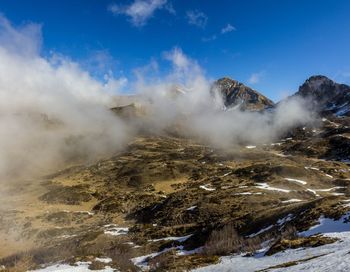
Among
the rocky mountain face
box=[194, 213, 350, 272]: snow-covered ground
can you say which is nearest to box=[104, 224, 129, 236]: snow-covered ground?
the rocky mountain face

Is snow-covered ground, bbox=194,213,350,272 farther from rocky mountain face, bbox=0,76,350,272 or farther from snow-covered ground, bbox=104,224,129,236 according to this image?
snow-covered ground, bbox=104,224,129,236

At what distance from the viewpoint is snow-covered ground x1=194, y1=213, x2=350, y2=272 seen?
2575cm

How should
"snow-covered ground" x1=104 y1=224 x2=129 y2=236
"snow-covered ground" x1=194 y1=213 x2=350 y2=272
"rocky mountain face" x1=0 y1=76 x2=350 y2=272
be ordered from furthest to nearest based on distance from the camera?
"snow-covered ground" x1=104 y1=224 x2=129 y2=236 → "rocky mountain face" x1=0 y1=76 x2=350 y2=272 → "snow-covered ground" x1=194 y1=213 x2=350 y2=272

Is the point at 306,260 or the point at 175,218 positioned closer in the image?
the point at 306,260

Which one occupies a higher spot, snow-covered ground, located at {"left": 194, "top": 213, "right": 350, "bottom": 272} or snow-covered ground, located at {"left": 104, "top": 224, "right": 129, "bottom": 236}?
snow-covered ground, located at {"left": 104, "top": 224, "right": 129, "bottom": 236}

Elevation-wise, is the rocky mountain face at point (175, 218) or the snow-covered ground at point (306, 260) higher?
the rocky mountain face at point (175, 218)

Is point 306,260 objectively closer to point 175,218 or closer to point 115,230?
point 175,218

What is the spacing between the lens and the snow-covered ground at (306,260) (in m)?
25.8

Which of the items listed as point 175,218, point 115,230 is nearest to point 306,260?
point 175,218

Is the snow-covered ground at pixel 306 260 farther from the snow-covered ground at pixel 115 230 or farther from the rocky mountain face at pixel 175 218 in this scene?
the snow-covered ground at pixel 115 230

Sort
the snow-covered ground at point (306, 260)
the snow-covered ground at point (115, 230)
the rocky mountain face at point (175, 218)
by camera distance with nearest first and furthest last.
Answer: the snow-covered ground at point (306, 260)
the rocky mountain face at point (175, 218)
the snow-covered ground at point (115, 230)

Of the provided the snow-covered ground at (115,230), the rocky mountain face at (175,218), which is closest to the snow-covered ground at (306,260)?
the rocky mountain face at (175,218)

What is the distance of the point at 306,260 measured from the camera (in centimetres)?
2948

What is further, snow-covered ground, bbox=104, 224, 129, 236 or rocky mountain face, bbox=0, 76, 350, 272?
snow-covered ground, bbox=104, 224, 129, 236
